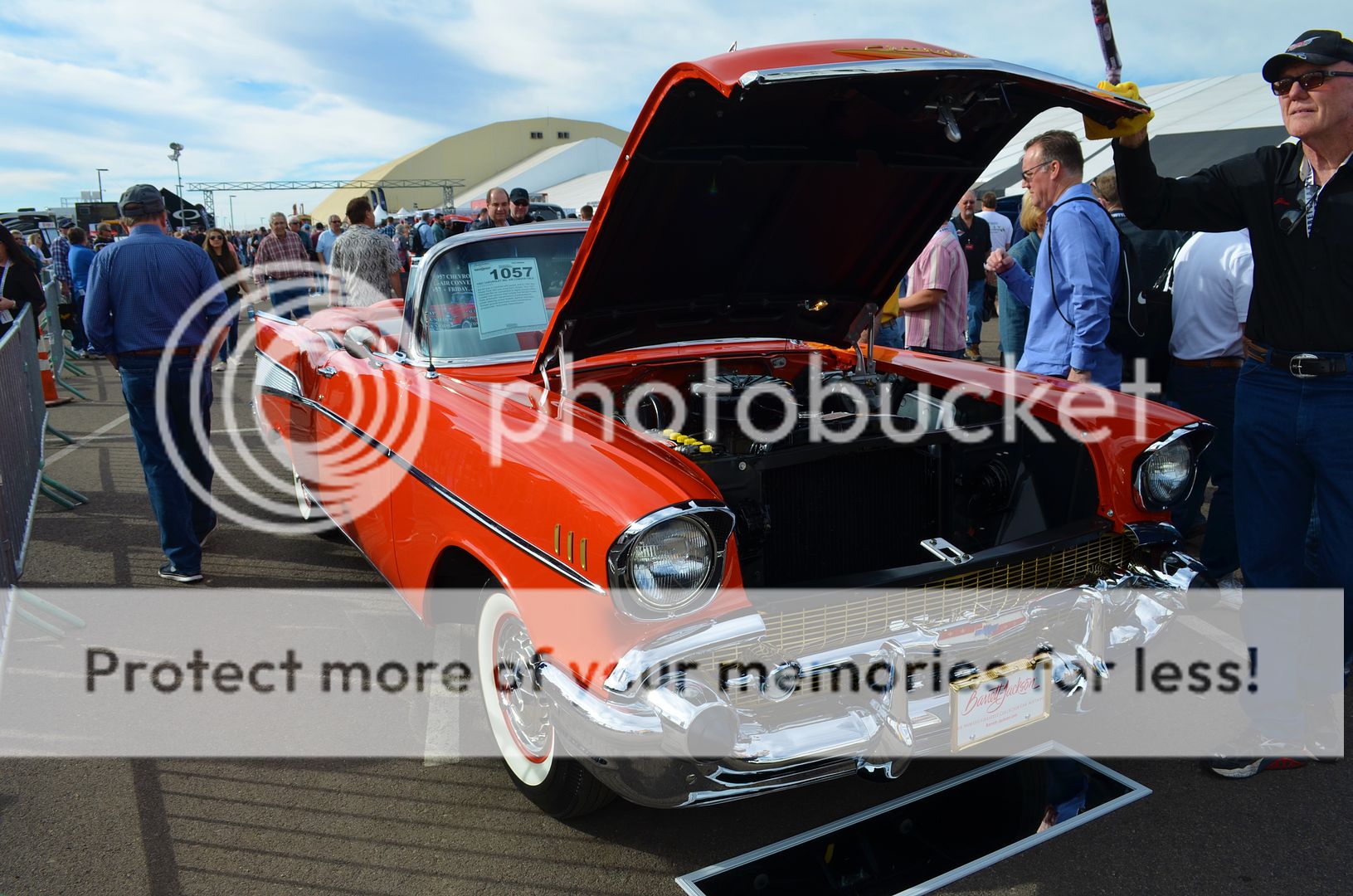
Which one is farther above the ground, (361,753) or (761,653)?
(761,653)

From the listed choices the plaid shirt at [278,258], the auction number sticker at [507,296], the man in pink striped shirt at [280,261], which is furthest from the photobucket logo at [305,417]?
the plaid shirt at [278,258]

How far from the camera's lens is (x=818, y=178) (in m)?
3.13

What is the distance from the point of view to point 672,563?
213 centimetres

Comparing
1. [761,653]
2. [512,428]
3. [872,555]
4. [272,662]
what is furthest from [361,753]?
[872,555]

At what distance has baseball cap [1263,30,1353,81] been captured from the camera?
2367 mm

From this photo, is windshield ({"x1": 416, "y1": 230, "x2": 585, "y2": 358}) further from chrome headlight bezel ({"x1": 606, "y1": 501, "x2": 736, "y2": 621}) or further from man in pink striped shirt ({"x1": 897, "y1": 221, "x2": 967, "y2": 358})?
man in pink striped shirt ({"x1": 897, "y1": 221, "x2": 967, "y2": 358})

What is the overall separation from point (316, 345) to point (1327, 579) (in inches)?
149

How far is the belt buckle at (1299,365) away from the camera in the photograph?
8.47 ft

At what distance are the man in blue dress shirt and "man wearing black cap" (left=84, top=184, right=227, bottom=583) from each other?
387 cm

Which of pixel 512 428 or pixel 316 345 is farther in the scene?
pixel 316 345

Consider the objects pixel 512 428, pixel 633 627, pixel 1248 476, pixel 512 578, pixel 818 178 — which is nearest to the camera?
pixel 633 627

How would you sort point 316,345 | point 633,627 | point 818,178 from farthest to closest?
1. point 316,345
2. point 818,178
3. point 633,627

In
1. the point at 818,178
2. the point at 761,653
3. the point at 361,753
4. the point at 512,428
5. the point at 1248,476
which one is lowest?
the point at 361,753

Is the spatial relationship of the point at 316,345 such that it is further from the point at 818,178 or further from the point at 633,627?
the point at 633,627
